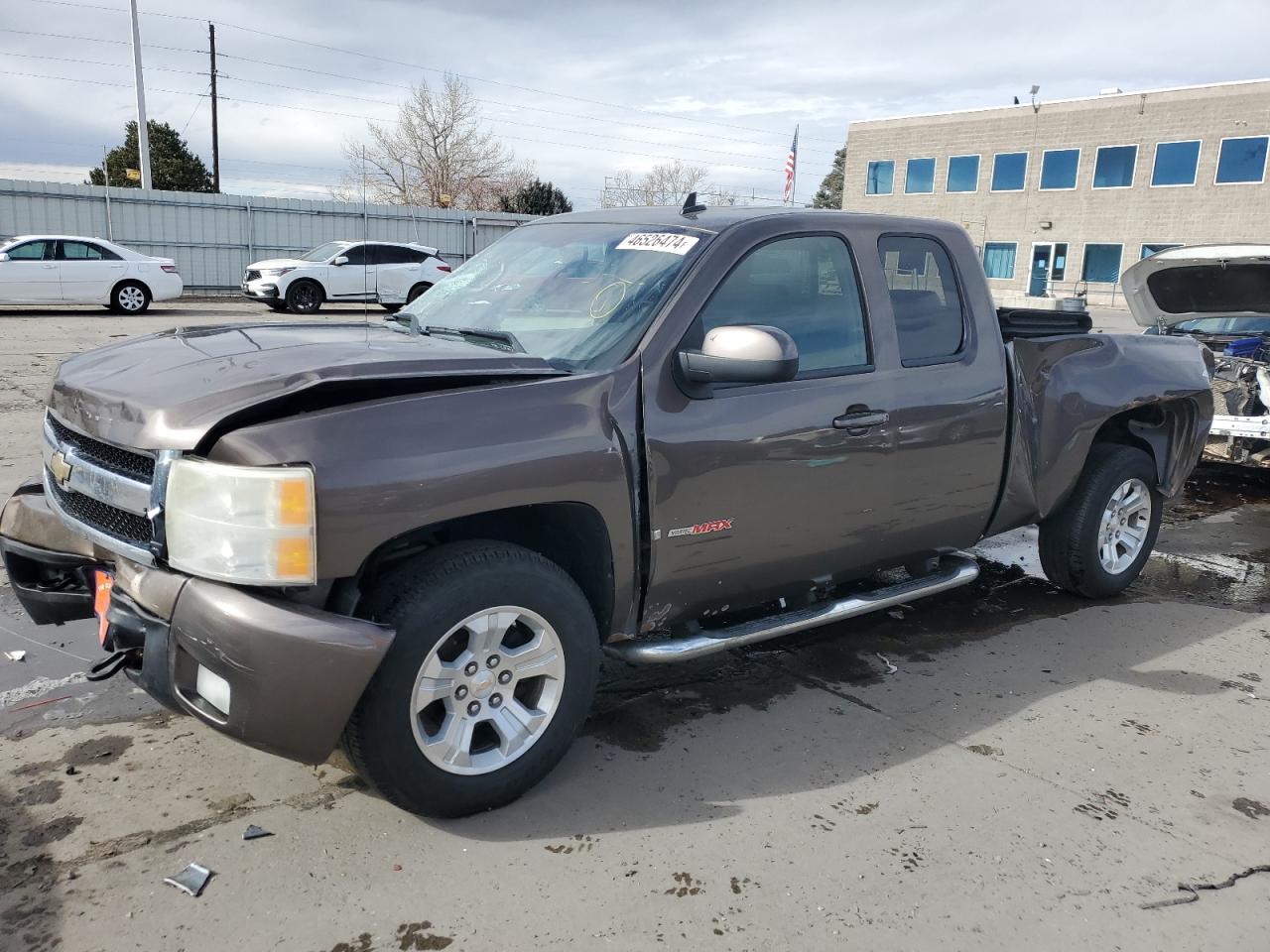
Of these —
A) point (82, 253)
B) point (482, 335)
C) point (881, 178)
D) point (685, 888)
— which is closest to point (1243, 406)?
point (482, 335)

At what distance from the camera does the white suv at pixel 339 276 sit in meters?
20.3

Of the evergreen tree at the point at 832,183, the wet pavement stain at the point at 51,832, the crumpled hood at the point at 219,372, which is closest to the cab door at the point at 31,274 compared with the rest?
the crumpled hood at the point at 219,372

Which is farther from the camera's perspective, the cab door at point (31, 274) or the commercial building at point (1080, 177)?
the commercial building at point (1080, 177)

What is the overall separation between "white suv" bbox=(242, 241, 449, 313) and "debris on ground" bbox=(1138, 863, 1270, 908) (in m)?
18.3

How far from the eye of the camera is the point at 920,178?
47.9 meters

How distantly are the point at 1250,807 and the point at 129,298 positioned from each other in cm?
2024

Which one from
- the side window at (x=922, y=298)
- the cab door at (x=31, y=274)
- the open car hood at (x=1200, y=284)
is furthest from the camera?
the cab door at (x=31, y=274)

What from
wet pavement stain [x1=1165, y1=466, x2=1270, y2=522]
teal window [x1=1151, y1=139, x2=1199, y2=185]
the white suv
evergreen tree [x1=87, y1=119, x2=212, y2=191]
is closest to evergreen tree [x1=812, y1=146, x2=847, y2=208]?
teal window [x1=1151, y1=139, x2=1199, y2=185]

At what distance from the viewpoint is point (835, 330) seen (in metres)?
3.86

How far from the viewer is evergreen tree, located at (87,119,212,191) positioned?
3872 centimetres

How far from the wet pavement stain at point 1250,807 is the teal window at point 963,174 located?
46.6 metres

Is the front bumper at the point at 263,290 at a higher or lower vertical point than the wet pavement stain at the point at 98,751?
higher

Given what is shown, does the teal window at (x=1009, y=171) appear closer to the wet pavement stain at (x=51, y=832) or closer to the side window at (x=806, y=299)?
the side window at (x=806, y=299)

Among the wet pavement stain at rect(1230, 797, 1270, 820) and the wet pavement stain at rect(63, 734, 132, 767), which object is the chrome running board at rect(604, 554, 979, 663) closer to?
the wet pavement stain at rect(1230, 797, 1270, 820)
